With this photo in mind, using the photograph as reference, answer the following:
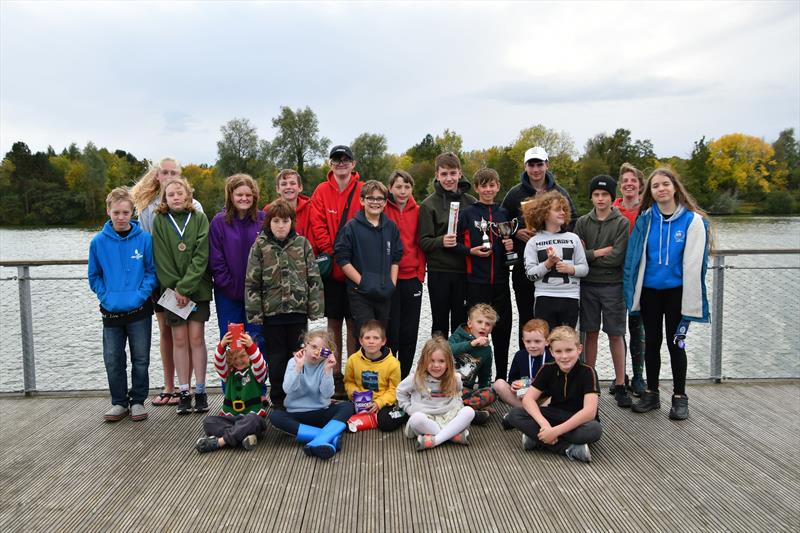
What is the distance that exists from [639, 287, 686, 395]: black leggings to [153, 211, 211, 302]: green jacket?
3.22 metres

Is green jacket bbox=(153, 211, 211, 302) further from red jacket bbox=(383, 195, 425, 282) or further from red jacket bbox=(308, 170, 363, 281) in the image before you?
red jacket bbox=(383, 195, 425, 282)

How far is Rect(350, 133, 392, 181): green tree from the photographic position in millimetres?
41812

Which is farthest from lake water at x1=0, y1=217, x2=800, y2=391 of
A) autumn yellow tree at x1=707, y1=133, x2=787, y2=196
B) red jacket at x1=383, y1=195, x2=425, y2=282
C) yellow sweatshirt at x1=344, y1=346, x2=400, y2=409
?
autumn yellow tree at x1=707, y1=133, x2=787, y2=196

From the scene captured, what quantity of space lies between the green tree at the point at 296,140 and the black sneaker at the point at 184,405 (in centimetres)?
4076

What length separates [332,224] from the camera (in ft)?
14.9

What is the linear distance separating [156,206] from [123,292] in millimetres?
754

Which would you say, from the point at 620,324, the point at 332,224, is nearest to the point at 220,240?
the point at 332,224

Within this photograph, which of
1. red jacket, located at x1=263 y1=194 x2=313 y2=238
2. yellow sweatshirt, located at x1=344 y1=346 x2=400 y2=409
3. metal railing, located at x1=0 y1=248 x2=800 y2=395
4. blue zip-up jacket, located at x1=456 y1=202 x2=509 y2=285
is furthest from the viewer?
metal railing, located at x1=0 y1=248 x2=800 y2=395

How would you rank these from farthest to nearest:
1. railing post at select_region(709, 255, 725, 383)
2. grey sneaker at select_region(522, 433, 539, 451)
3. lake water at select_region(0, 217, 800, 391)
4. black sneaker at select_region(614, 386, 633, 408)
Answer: lake water at select_region(0, 217, 800, 391), railing post at select_region(709, 255, 725, 383), black sneaker at select_region(614, 386, 633, 408), grey sneaker at select_region(522, 433, 539, 451)

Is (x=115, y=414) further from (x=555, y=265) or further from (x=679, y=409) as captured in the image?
(x=679, y=409)

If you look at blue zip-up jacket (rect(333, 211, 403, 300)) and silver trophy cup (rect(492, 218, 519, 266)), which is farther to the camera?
silver trophy cup (rect(492, 218, 519, 266))

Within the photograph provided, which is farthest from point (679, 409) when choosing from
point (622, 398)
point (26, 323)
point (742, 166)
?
point (742, 166)

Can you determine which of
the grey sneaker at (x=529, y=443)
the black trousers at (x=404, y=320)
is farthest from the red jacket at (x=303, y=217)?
the grey sneaker at (x=529, y=443)

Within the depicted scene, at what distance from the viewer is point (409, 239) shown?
459 cm
